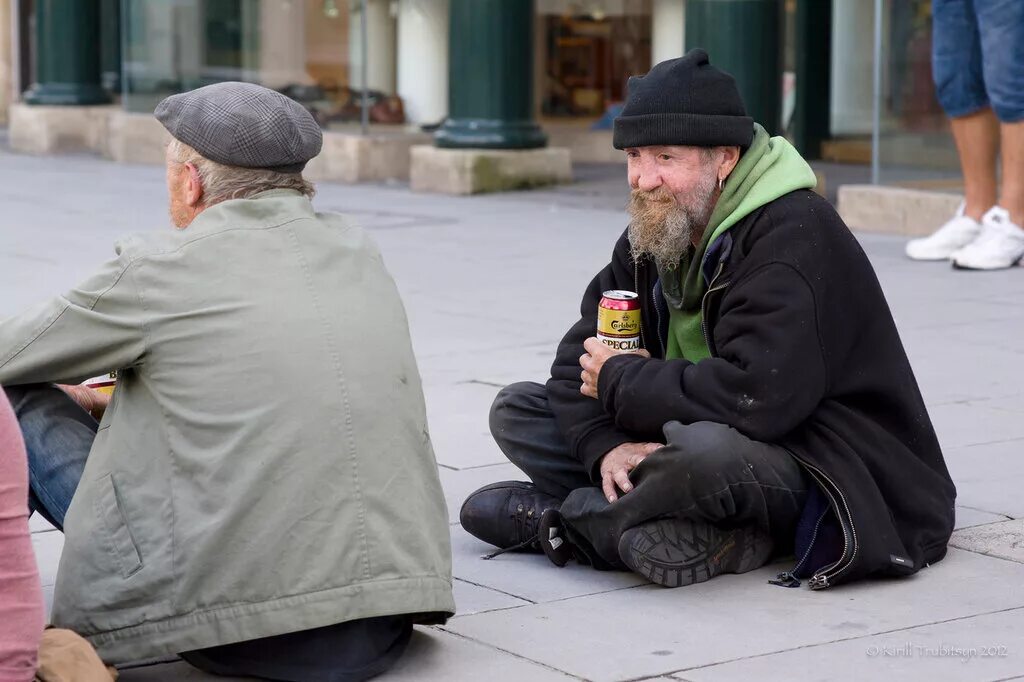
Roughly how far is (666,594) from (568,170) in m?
10.2

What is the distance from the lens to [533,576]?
4070mm

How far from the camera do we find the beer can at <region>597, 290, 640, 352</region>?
395 cm

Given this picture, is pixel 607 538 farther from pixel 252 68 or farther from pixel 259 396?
pixel 252 68

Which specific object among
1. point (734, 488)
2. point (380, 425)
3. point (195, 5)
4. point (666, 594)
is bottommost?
point (666, 594)

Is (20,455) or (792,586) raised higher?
(20,455)

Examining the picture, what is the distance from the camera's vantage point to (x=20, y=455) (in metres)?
2.73

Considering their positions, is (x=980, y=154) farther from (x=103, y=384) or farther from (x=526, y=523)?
(x=103, y=384)

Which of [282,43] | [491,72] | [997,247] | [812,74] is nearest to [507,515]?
[997,247]

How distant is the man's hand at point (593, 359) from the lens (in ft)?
13.0

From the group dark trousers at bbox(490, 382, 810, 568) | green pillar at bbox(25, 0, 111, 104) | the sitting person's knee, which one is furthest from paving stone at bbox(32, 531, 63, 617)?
green pillar at bbox(25, 0, 111, 104)

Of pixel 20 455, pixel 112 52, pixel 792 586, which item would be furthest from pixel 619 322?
pixel 112 52

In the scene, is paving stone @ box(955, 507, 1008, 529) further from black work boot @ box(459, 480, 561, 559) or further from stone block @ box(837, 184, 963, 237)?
stone block @ box(837, 184, 963, 237)

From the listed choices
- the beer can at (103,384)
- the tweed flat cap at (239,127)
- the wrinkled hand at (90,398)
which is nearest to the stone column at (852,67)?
the beer can at (103,384)

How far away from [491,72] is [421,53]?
2467 millimetres
